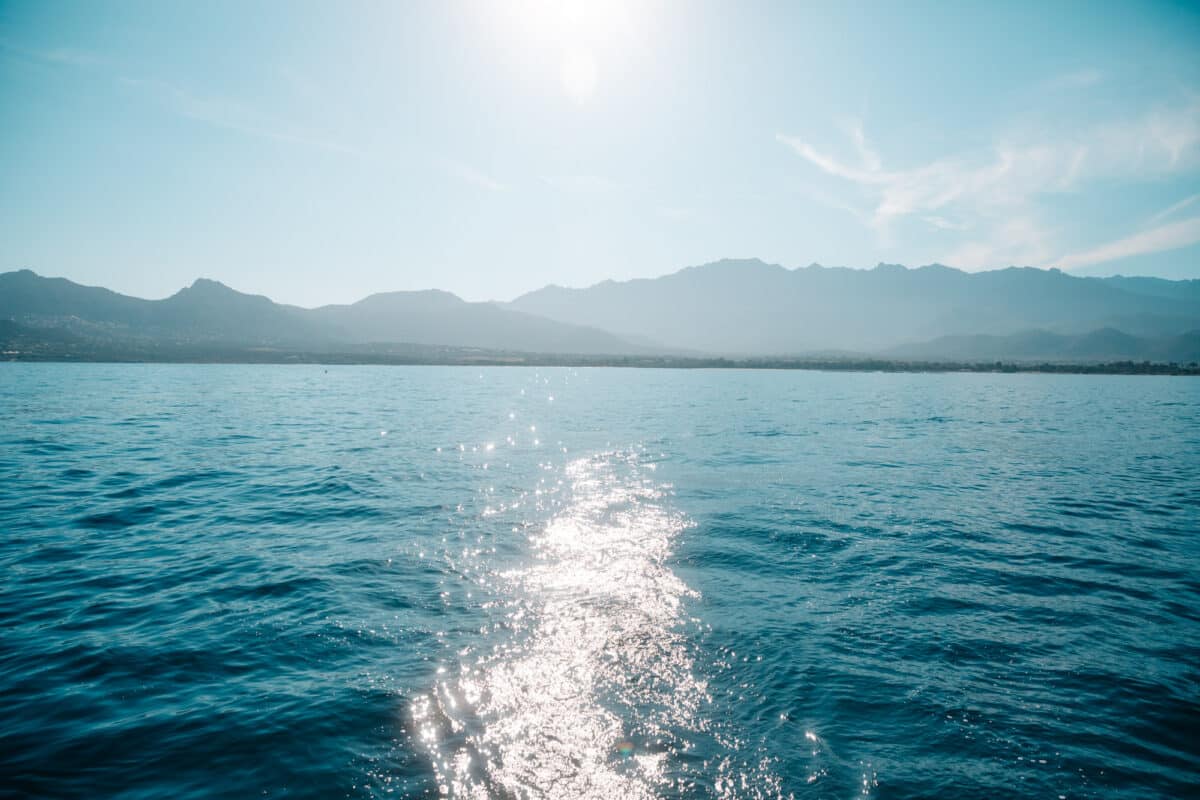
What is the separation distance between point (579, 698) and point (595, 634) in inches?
101

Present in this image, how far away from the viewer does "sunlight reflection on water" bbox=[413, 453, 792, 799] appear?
873 cm

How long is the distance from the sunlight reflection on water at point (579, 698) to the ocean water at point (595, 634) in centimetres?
6

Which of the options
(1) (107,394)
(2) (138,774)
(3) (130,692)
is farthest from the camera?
(1) (107,394)

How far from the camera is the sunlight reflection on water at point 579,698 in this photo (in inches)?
344

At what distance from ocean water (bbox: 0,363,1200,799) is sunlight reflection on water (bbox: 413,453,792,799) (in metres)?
0.06

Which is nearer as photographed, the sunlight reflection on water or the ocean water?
the sunlight reflection on water

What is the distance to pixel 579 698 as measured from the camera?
1084 cm

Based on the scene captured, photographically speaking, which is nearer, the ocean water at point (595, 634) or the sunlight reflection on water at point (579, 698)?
the sunlight reflection on water at point (579, 698)

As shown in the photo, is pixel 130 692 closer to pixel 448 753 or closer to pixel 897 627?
pixel 448 753

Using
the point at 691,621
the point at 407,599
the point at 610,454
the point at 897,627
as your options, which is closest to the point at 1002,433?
the point at 610,454

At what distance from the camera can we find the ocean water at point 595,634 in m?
9.05

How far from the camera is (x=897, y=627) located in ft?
45.6

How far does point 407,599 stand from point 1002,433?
5714 centimetres

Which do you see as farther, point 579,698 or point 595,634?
point 595,634
